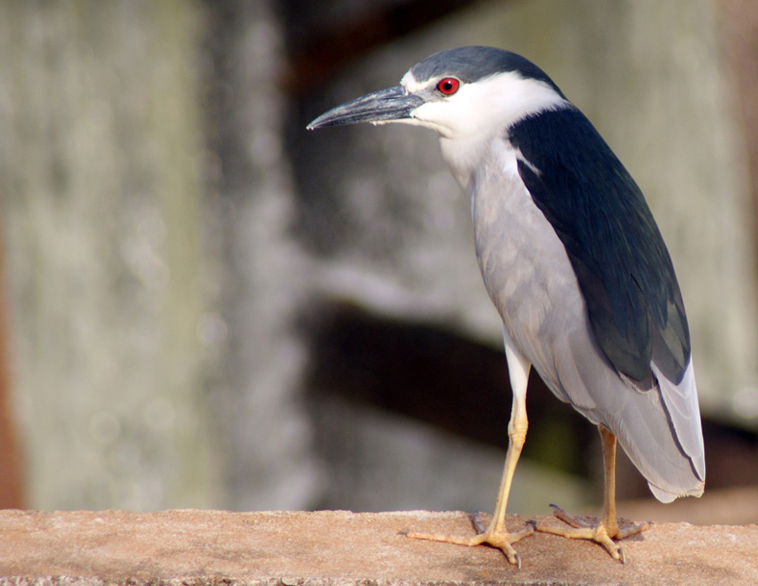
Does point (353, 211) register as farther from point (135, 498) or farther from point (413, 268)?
point (135, 498)

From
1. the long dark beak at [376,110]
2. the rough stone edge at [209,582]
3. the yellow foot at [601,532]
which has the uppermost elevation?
the long dark beak at [376,110]

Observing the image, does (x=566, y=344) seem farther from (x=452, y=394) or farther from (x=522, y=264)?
(x=452, y=394)

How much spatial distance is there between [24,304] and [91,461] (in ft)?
2.13

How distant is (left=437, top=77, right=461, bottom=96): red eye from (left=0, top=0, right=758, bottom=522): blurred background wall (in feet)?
5.43

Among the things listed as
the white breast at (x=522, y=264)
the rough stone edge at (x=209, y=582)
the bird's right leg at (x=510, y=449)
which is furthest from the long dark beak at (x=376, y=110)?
the rough stone edge at (x=209, y=582)

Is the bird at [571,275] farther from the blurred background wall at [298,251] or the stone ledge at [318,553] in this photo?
the blurred background wall at [298,251]

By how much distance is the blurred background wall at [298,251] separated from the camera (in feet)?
10.6

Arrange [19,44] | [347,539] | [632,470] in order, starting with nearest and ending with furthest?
[347,539]
[19,44]
[632,470]

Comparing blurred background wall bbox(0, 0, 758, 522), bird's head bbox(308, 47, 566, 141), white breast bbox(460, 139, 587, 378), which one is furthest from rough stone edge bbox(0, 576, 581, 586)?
blurred background wall bbox(0, 0, 758, 522)

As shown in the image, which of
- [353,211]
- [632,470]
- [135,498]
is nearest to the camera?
[135,498]

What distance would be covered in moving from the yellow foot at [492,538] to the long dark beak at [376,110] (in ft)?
2.74

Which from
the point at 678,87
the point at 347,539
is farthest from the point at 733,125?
the point at 347,539

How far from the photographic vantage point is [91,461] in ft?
10.8

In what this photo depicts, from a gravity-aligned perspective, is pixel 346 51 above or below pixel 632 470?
above
